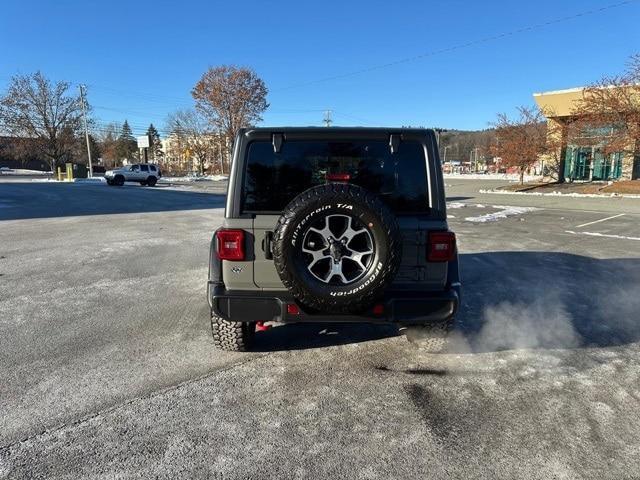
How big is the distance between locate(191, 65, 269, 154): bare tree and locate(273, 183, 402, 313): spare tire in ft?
160

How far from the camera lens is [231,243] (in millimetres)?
3336

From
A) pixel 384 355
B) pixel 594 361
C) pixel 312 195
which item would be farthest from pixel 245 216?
pixel 594 361

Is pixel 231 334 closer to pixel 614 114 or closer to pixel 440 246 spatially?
pixel 440 246

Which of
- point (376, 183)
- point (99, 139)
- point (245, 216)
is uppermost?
point (99, 139)

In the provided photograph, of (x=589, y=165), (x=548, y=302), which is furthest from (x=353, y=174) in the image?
(x=589, y=165)

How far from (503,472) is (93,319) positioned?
4.35m

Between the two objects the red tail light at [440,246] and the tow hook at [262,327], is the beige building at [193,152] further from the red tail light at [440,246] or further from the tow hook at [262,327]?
the red tail light at [440,246]

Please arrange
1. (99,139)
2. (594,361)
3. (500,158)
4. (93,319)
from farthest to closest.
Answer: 1. (99,139)
2. (500,158)
3. (93,319)
4. (594,361)

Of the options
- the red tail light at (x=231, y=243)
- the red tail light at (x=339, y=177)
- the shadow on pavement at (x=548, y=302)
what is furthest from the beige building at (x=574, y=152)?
the red tail light at (x=231, y=243)

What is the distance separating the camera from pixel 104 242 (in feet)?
31.9

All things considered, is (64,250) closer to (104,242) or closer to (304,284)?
(104,242)

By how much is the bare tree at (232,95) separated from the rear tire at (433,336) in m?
48.3

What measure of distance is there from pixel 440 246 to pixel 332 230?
2.85 ft

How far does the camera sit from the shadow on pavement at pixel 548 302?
440cm
